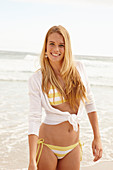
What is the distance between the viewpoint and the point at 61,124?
187 centimetres

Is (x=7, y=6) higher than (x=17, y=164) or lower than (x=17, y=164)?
higher

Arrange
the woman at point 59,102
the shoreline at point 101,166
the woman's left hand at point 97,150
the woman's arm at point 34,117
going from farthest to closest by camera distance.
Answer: the shoreline at point 101,166
the woman's left hand at point 97,150
the woman at point 59,102
the woman's arm at point 34,117

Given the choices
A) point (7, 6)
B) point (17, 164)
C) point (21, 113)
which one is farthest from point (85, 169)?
Answer: point (7, 6)

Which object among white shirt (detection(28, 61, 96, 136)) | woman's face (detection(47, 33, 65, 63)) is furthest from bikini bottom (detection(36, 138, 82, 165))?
woman's face (detection(47, 33, 65, 63))

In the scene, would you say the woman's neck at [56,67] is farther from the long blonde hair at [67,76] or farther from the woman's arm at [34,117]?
the woman's arm at [34,117]

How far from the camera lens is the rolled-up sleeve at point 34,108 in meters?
1.69

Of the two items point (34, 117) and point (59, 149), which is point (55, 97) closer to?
point (34, 117)

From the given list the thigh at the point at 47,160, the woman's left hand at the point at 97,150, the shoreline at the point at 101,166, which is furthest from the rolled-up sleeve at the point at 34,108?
the shoreline at the point at 101,166

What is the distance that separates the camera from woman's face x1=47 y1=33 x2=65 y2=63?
6.08 ft

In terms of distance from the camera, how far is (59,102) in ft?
6.18

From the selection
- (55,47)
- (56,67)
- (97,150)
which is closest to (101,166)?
(97,150)

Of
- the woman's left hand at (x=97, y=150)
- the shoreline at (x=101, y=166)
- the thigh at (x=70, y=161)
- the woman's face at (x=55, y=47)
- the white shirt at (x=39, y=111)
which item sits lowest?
the shoreline at (x=101, y=166)

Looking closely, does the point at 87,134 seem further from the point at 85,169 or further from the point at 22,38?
the point at 22,38

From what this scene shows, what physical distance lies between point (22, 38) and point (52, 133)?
33501 mm
